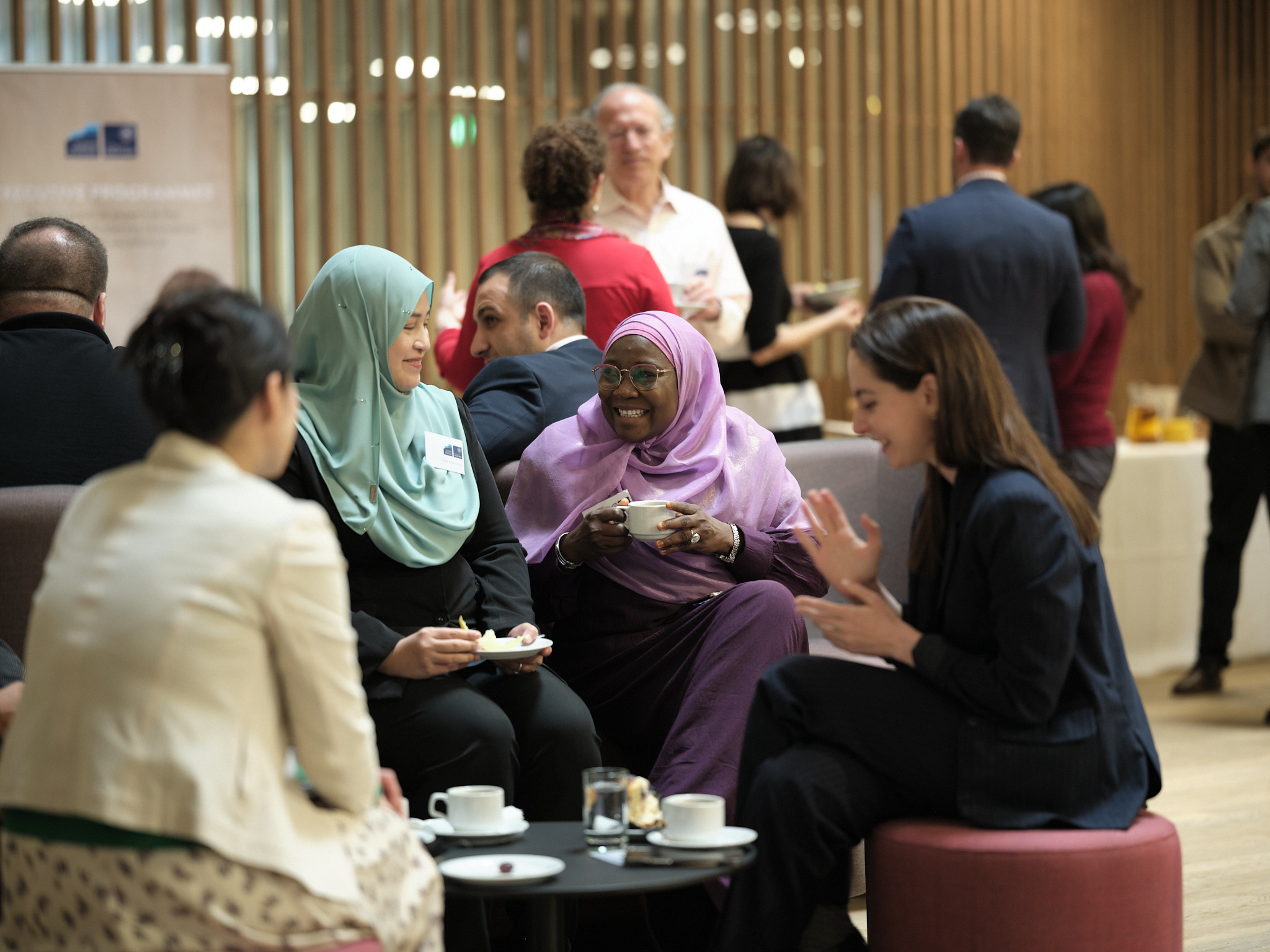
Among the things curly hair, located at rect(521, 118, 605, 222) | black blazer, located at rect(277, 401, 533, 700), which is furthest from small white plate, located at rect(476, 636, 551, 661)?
curly hair, located at rect(521, 118, 605, 222)

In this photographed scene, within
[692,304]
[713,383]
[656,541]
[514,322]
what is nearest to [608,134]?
[692,304]

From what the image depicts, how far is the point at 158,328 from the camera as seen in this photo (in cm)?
166

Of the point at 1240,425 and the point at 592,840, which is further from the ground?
the point at 1240,425

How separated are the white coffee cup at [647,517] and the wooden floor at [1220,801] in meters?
0.95

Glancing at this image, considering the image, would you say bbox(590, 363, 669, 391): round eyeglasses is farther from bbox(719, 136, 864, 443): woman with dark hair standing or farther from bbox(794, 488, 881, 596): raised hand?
bbox(719, 136, 864, 443): woman with dark hair standing

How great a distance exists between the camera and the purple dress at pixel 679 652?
266cm

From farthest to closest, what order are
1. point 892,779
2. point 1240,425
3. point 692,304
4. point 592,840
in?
point 1240,425, point 692,304, point 892,779, point 592,840

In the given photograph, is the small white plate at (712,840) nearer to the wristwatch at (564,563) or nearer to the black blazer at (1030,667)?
the black blazer at (1030,667)

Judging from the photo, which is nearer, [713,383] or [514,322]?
[713,383]

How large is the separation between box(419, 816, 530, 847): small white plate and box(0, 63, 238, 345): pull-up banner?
11.5 ft

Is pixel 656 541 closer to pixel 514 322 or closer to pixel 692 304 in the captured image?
pixel 514 322

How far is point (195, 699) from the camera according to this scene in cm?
154

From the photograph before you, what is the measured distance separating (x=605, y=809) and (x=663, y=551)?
807 millimetres

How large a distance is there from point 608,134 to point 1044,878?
2.82 meters
